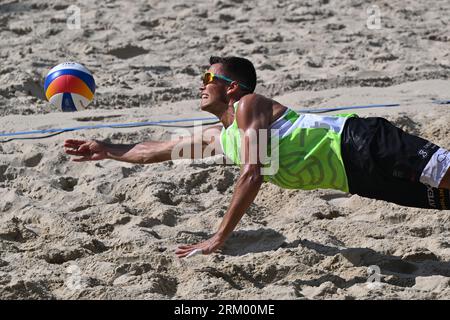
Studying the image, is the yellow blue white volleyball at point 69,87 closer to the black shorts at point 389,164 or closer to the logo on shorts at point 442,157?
the black shorts at point 389,164

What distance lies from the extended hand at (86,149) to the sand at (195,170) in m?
0.36

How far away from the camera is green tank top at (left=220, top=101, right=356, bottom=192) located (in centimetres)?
432

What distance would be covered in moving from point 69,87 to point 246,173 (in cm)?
211

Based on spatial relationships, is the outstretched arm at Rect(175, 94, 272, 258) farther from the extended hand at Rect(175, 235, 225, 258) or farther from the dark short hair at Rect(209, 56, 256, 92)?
the dark short hair at Rect(209, 56, 256, 92)

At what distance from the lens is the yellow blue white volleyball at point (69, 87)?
598 centimetres

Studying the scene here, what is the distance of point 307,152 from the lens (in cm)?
434

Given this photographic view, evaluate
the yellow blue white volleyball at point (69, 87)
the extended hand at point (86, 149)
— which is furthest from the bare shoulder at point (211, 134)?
the yellow blue white volleyball at point (69, 87)

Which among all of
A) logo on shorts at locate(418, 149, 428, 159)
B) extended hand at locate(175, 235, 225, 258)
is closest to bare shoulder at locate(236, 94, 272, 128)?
extended hand at locate(175, 235, 225, 258)

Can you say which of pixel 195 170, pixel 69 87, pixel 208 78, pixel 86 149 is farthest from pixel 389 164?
pixel 69 87

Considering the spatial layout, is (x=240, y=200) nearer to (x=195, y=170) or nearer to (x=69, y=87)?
(x=195, y=170)

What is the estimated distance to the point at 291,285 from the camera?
4098 millimetres

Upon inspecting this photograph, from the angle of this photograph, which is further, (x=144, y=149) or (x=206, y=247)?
(x=144, y=149)
